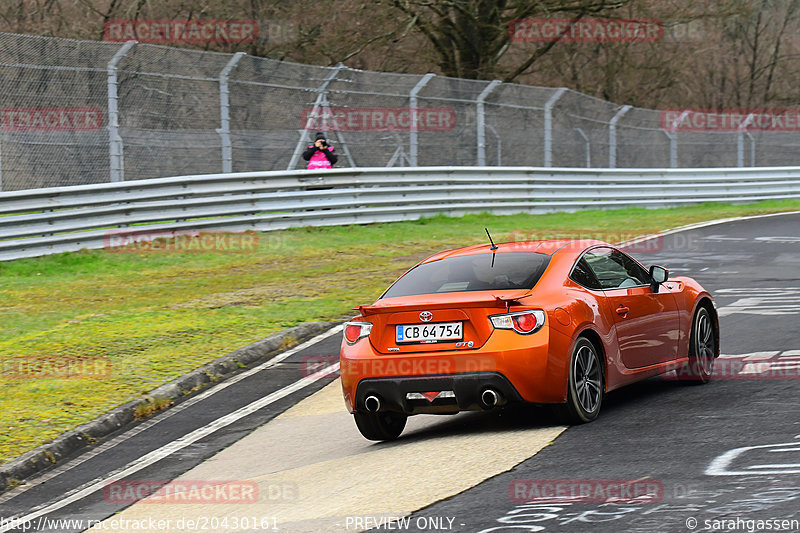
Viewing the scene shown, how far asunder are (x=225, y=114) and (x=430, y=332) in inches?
542

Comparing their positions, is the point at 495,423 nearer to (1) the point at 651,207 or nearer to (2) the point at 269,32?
(1) the point at 651,207

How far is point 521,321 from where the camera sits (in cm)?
734

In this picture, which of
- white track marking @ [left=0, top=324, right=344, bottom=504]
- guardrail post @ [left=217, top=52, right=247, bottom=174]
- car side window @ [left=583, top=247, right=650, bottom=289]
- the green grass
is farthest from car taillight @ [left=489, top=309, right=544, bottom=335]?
guardrail post @ [left=217, top=52, right=247, bottom=174]

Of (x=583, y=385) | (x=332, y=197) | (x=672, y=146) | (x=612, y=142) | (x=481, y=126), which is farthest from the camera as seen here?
(x=672, y=146)

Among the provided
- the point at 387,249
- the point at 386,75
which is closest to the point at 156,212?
the point at 387,249

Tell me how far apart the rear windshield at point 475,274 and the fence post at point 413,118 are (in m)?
15.8

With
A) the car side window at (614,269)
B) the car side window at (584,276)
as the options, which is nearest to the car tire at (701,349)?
the car side window at (614,269)

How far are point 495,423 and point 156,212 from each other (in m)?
12.3

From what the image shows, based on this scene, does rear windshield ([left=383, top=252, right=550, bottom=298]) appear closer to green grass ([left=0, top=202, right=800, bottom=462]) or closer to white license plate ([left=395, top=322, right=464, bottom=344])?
white license plate ([left=395, top=322, right=464, bottom=344])

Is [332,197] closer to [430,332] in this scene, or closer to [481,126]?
[481,126]

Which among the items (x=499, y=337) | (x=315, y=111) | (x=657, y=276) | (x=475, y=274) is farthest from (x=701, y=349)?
(x=315, y=111)

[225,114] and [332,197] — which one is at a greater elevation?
[225,114]

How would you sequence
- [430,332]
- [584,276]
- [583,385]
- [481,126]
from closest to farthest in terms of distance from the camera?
[430,332], [583,385], [584,276], [481,126]

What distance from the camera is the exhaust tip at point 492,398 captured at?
7.27m
